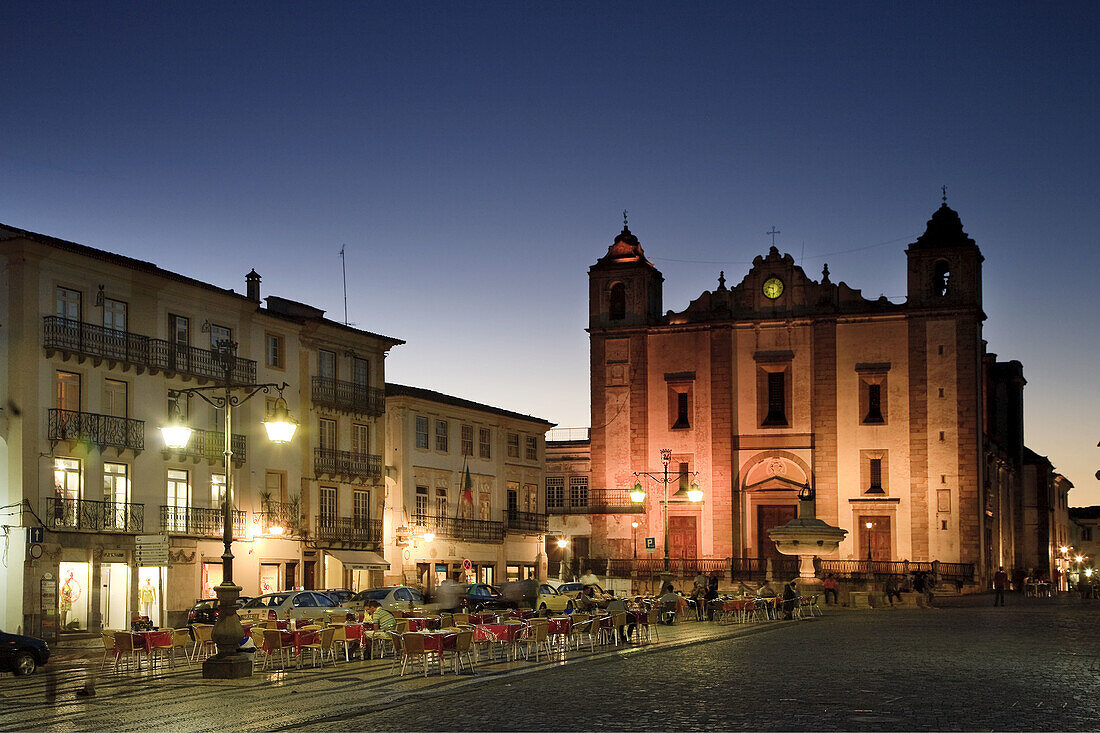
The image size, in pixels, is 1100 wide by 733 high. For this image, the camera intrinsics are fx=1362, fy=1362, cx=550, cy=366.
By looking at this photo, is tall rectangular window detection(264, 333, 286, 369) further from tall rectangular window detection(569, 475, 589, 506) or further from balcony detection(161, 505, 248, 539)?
tall rectangular window detection(569, 475, 589, 506)

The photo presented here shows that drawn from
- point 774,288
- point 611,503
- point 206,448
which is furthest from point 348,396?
point 774,288

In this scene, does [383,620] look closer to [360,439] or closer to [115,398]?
[115,398]

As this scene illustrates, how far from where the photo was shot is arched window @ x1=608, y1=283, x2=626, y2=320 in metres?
70.1

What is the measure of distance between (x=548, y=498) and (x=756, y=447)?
17.3m

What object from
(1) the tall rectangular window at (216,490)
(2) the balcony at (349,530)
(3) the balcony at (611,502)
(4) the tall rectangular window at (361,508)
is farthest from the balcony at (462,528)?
(1) the tall rectangular window at (216,490)

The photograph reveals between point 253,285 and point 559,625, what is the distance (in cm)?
2521

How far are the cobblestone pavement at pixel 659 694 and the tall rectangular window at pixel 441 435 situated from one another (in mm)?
31831

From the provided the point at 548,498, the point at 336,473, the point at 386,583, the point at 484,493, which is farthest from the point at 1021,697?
the point at 548,498

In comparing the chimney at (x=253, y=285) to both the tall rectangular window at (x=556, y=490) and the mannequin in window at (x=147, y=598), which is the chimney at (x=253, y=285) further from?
the tall rectangular window at (x=556, y=490)

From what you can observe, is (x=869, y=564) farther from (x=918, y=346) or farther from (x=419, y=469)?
(x=419, y=469)

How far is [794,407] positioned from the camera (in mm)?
66562

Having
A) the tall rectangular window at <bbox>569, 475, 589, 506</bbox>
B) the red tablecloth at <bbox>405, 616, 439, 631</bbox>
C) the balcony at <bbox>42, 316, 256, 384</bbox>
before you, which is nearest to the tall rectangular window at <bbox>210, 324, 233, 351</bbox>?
the balcony at <bbox>42, 316, 256, 384</bbox>

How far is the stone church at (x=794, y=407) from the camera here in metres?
63.3

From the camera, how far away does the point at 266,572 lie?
45.7m
